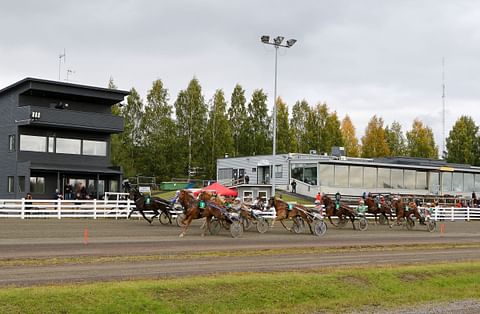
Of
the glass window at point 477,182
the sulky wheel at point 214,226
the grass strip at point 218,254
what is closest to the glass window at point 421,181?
the glass window at point 477,182

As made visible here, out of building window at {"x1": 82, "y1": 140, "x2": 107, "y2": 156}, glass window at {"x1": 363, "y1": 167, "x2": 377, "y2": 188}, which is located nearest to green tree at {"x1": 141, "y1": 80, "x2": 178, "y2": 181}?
building window at {"x1": 82, "y1": 140, "x2": 107, "y2": 156}

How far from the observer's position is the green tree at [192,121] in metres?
69.6

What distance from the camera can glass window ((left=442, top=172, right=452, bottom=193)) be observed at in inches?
2618

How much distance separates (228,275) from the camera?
15.0 metres

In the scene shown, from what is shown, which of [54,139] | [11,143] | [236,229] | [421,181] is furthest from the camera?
[421,181]

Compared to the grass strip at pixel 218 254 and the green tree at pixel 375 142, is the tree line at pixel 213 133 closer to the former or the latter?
the green tree at pixel 375 142

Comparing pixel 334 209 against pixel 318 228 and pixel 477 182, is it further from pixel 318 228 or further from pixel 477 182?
pixel 477 182

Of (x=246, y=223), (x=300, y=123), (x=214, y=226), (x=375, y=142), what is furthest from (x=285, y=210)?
(x=375, y=142)

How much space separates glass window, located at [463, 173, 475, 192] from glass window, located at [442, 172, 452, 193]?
2611 millimetres

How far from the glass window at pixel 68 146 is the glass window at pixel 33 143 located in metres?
1.08

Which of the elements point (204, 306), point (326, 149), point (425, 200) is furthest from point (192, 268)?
point (326, 149)

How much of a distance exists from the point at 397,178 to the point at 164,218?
34.9 m

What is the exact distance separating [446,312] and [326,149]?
2940 inches

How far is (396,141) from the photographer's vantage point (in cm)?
10181
